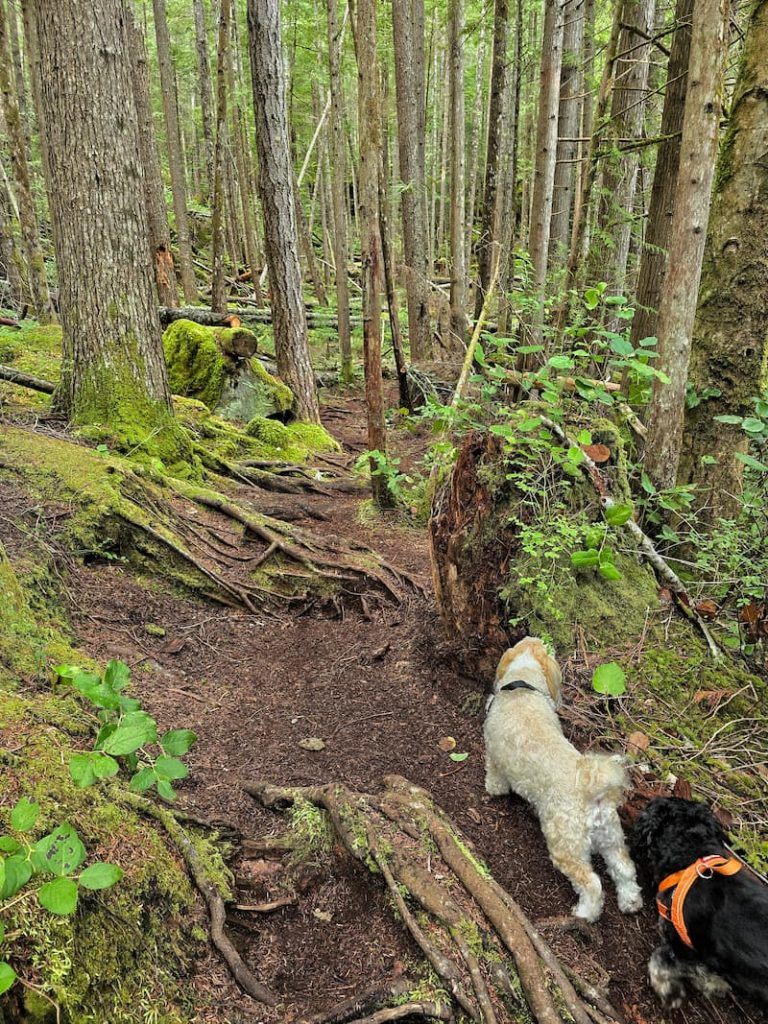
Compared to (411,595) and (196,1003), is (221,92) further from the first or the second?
(196,1003)

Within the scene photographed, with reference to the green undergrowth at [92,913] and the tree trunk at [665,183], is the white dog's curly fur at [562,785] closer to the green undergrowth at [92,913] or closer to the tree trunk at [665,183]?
the green undergrowth at [92,913]

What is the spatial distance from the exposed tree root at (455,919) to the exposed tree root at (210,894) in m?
0.38

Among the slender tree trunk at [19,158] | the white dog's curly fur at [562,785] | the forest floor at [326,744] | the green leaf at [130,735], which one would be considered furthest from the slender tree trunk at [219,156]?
the green leaf at [130,735]

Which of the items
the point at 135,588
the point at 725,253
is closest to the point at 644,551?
the point at 725,253

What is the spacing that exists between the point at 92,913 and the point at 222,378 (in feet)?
31.1

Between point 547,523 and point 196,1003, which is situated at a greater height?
point 547,523

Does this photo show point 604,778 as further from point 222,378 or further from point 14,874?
point 222,378

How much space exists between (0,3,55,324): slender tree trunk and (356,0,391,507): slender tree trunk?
7229 mm

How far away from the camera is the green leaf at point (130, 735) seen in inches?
62.9

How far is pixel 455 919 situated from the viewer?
2154 millimetres

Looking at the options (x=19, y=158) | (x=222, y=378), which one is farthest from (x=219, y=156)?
(x=222, y=378)

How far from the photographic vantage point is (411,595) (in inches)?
217

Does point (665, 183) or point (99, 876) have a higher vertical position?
point (665, 183)

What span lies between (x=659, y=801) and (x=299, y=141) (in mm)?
33437
